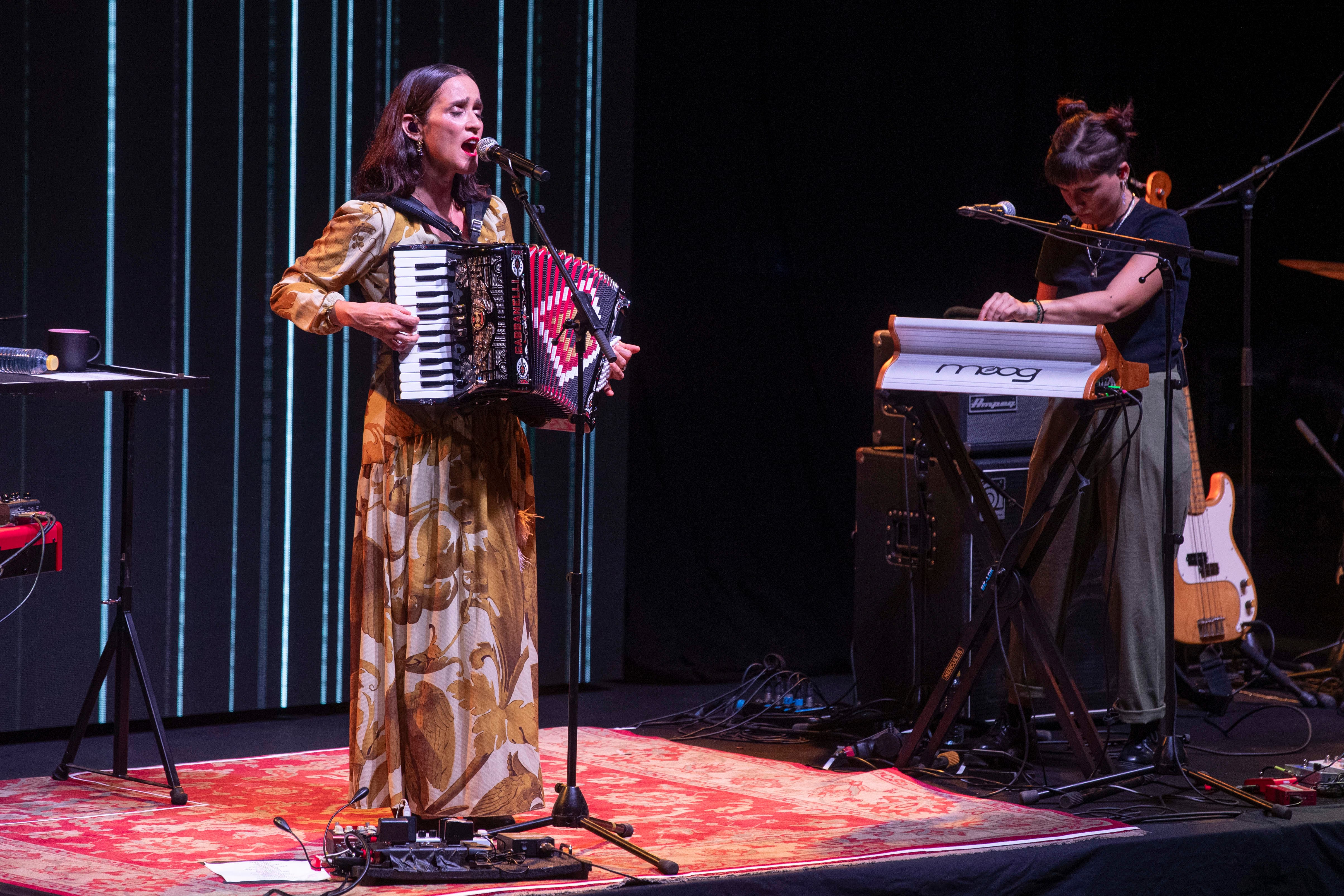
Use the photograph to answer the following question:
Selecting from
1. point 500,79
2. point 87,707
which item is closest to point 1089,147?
point 500,79

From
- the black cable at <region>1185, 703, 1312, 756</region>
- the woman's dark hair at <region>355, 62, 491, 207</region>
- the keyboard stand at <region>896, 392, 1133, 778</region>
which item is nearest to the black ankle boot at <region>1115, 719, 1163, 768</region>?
the keyboard stand at <region>896, 392, 1133, 778</region>

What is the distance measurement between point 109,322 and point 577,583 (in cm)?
232

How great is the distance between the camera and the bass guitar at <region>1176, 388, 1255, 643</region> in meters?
4.83

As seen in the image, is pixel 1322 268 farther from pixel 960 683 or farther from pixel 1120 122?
pixel 960 683

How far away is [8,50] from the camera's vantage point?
434 centimetres

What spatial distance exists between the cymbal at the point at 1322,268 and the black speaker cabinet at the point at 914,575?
4.17 feet

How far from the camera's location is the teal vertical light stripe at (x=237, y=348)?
4695 mm

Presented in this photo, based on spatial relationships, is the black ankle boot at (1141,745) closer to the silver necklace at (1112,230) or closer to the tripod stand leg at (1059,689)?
the tripod stand leg at (1059,689)

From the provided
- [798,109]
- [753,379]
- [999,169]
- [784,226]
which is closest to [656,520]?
[753,379]

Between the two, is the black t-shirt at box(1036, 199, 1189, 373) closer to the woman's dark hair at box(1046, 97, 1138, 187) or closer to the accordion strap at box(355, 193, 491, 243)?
the woman's dark hair at box(1046, 97, 1138, 187)

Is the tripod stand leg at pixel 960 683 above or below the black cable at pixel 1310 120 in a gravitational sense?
below

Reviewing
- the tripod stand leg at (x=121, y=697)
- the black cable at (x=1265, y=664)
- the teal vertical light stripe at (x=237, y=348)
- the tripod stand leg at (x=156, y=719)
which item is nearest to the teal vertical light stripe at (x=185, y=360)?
the teal vertical light stripe at (x=237, y=348)

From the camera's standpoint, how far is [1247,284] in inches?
206

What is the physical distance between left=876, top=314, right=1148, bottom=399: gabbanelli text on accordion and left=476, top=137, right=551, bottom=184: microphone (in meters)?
1.15
